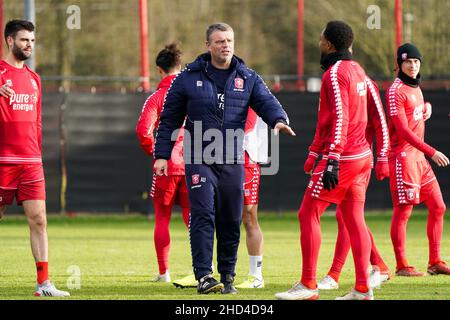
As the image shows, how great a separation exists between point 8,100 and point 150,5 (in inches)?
763

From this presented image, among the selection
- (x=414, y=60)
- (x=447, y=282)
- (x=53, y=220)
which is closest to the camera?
(x=447, y=282)

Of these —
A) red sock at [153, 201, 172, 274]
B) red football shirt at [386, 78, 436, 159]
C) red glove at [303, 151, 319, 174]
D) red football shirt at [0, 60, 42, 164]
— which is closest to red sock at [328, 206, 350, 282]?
red glove at [303, 151, 319, 174]

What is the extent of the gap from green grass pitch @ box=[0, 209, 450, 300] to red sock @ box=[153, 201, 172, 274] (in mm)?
233

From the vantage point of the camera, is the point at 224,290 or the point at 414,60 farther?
the point at 414,60

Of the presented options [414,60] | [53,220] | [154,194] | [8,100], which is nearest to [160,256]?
[154,194]

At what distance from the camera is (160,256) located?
11.6 metres

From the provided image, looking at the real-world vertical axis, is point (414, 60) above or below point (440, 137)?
above

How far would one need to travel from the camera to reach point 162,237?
1174 cm

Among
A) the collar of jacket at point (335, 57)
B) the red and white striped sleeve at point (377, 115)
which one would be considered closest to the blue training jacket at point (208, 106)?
the collar of jacket at point (335, 57)

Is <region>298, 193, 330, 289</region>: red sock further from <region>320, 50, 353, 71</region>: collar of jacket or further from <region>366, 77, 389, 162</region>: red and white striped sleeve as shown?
<region>320, 50, 353, 71</region>: collar of jacket

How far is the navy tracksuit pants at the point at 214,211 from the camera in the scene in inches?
396

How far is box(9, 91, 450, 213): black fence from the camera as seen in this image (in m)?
20.7

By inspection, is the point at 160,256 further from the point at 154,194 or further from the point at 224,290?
the point at 224,290

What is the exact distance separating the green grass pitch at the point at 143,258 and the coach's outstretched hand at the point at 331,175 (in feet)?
3.73
